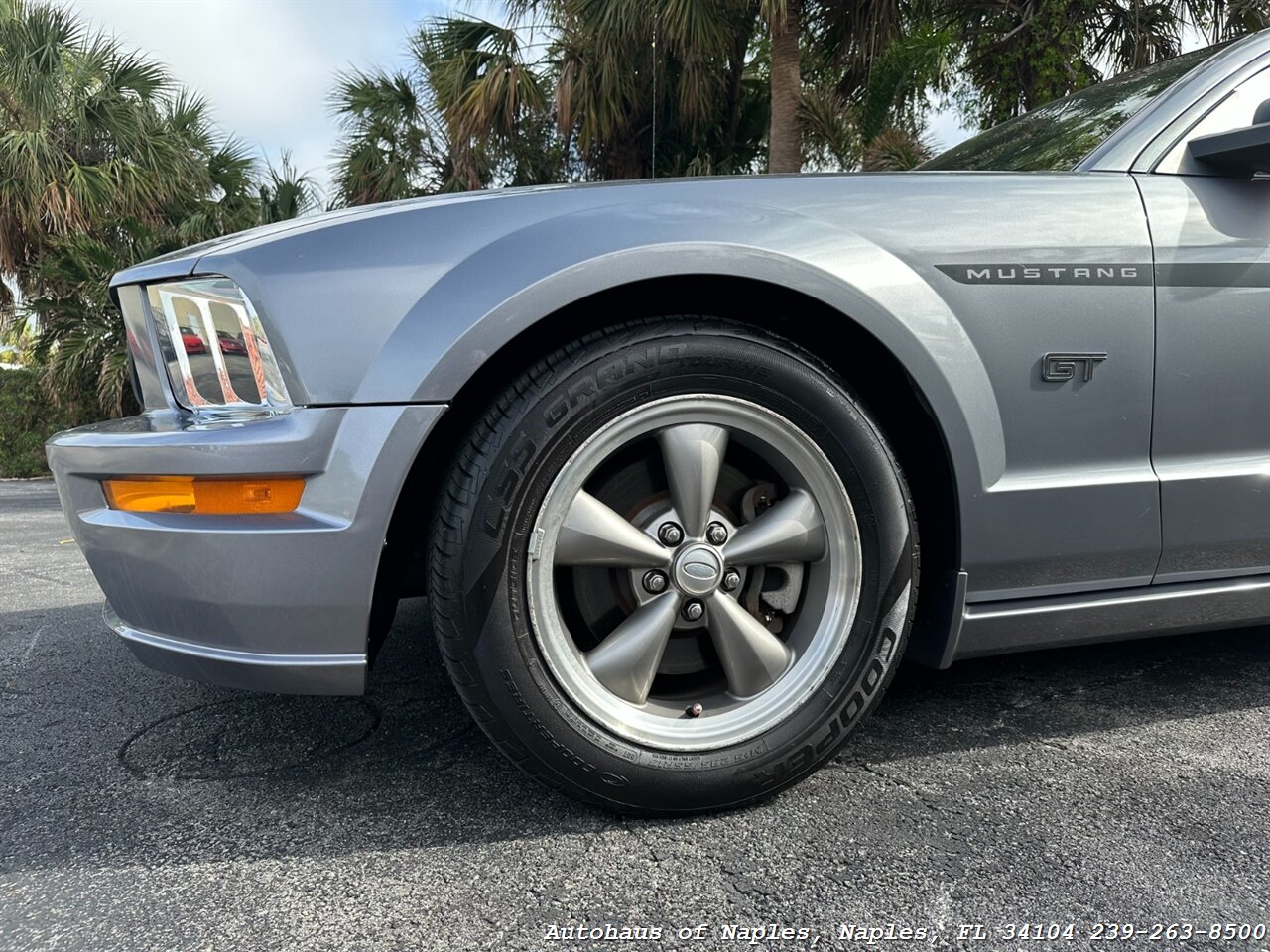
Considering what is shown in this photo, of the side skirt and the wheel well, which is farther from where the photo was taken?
the side skirt

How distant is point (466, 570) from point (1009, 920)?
0.94 m

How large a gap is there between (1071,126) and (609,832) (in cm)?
186

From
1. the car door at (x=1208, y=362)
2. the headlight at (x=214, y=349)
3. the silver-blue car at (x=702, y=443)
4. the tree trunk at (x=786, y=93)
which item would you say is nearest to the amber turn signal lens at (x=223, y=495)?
the silver-blue car at (x=702, y=443)

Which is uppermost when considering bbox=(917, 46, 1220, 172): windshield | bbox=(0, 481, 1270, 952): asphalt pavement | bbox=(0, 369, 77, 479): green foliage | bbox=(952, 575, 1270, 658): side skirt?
bbox=(917, 46, 1220, 172): windshield

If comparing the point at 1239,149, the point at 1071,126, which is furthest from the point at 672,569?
the point at 1071,126

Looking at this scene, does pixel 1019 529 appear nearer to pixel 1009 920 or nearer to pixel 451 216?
pixel 1009 920

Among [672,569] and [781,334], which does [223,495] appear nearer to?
[672,569]

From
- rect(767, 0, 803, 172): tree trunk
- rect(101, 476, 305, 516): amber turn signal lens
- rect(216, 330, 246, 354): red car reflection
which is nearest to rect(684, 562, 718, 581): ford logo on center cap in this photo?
rect(101, 476, 305, 516): amber turn signal lens

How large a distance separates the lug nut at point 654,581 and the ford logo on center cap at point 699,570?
0.15 feet

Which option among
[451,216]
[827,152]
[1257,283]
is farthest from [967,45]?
[451,216]

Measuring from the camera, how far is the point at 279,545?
146 centimetres

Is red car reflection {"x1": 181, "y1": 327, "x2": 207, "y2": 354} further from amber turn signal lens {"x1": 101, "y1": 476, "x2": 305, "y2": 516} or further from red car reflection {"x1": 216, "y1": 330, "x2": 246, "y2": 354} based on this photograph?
amber turn signal lens {"x1": 101, "y1": 476, "x2": 305, "y2": 516}

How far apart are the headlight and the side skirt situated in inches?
51.3

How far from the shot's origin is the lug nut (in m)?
1.64
